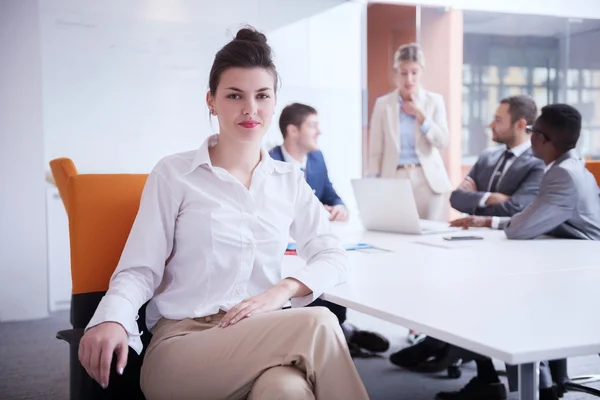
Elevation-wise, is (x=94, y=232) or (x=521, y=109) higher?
(x=521, y=109)

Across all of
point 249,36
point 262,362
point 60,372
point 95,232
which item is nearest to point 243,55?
point 249,36

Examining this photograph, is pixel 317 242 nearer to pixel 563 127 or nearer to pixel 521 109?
pixel 563 127

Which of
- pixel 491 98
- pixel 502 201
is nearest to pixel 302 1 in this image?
pixel 491 98

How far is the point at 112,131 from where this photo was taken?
206 inches

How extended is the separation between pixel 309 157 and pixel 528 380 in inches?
111

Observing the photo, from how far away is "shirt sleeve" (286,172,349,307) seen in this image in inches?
74.9

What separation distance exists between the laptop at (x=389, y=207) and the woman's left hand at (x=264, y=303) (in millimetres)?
1434

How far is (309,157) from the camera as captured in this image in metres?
4.05

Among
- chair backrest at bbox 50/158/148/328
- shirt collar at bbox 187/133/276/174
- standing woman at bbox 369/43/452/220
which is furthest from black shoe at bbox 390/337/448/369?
chair backrest at bbox 50/158/148/328

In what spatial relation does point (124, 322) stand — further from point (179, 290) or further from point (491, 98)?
point (491, 98)

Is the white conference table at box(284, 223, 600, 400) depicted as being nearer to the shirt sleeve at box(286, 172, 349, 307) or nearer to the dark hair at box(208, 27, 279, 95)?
the shirt sleeve at box(286, 172, 349, 307)

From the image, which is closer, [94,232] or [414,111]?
[94,232]

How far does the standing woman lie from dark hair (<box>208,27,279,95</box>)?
3229mm

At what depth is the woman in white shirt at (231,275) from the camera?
149cm
